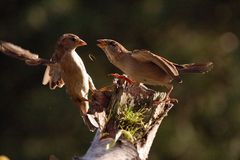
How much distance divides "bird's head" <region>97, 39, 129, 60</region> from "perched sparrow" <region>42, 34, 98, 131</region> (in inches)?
4.0

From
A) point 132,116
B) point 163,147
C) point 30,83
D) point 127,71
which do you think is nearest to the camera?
point 132,116

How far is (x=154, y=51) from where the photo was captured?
11.3 m

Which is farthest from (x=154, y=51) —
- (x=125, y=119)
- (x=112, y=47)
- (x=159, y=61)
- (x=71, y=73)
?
(x=125, y=119)

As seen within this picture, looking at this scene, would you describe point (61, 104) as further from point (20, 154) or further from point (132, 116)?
point (132, 116)

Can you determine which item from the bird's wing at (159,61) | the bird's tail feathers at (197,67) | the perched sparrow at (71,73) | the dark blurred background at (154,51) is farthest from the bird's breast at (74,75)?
the dark blurred background at (154,51)

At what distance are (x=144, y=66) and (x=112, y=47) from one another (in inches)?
7.0

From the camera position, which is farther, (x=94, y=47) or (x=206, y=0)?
(x=206, y=0)

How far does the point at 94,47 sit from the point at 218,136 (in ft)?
5.60

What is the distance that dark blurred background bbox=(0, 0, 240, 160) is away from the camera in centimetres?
1112

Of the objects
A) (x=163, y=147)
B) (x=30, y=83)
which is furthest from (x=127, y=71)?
(x=30, y=83)

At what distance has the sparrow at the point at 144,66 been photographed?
432cm

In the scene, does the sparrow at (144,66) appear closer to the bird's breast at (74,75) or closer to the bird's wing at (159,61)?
the bird's wing at (159,61)

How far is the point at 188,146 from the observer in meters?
11.2

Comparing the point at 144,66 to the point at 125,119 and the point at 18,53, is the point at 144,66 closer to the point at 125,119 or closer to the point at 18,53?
the point at 18,53
